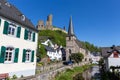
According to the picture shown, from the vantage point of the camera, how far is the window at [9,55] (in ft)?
47.8

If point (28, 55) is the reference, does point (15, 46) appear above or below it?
above

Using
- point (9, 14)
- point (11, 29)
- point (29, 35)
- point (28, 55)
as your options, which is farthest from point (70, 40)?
point (11, 29)

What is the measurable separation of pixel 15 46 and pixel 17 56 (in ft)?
4.34

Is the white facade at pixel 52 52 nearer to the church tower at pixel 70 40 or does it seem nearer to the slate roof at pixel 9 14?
the church tower at pixel 70 40

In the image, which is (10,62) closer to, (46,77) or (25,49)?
(25,49)

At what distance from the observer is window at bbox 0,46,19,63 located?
14.6m

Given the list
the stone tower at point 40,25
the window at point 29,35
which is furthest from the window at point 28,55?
the stone tower at point 40,25

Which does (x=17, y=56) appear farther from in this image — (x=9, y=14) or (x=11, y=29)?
(x=9, y=14)

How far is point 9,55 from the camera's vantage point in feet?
52.4

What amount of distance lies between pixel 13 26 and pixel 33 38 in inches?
186

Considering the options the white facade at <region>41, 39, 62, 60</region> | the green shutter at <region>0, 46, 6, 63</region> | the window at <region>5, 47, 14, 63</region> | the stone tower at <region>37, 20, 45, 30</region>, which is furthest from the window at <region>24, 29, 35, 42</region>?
the stone tower at <region>37, 20, 45, 30</region>

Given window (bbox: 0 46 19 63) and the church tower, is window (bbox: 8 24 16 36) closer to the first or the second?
window (bbox: 0 46 19 63)

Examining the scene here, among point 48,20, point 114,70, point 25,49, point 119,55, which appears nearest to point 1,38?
point 25,49

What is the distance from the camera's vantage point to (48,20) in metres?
131
